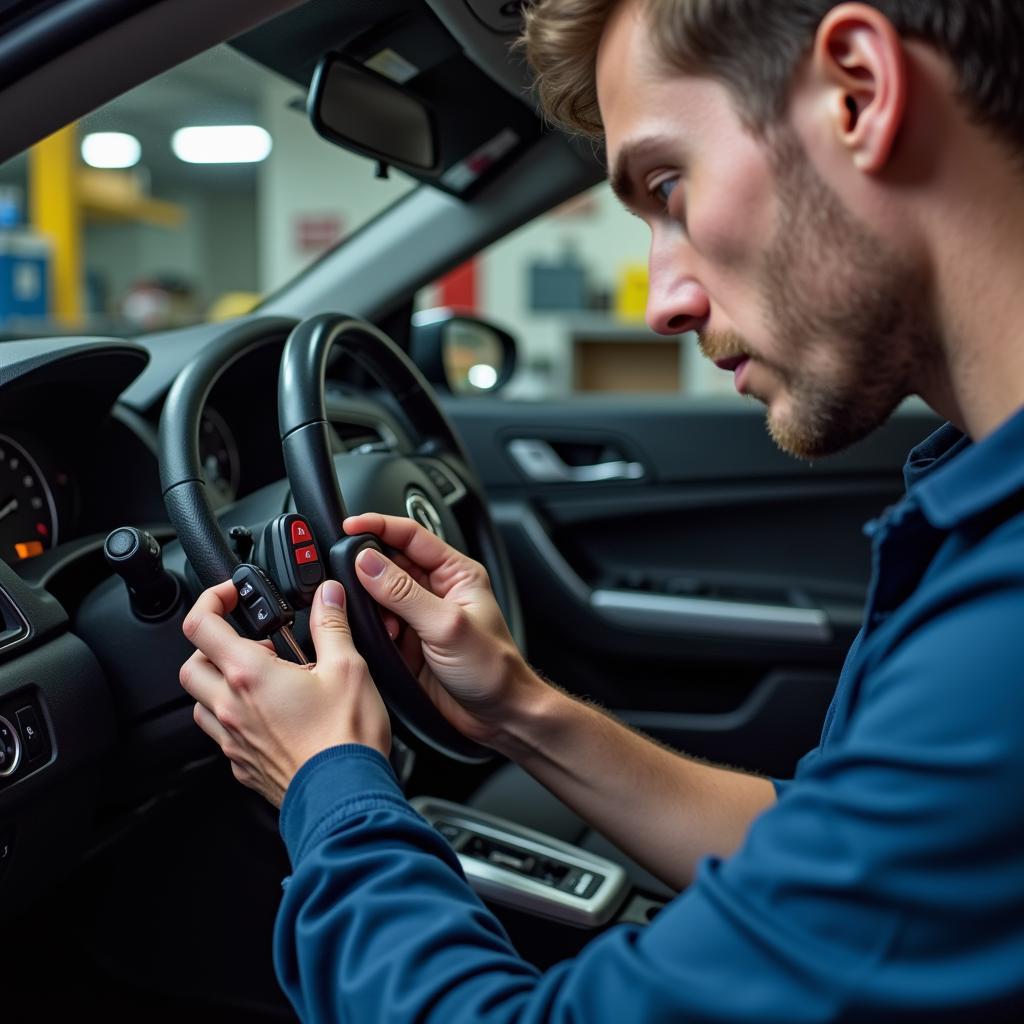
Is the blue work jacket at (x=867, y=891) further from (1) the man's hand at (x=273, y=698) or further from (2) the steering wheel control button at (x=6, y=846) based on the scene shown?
(2) the steering wheel control button at (x=6, y=846)

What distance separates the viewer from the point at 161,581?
101 cm

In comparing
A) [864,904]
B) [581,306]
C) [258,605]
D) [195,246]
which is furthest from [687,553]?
[195,246]

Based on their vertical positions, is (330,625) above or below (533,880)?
above

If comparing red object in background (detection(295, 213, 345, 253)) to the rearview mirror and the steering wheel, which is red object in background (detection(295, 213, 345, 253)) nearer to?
the rearview mirror

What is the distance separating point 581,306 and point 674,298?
5.84 metres

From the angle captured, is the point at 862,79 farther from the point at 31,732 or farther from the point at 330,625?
the point at 31,732

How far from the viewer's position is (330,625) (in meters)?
0.87

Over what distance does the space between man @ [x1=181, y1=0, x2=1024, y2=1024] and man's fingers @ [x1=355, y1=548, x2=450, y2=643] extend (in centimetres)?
5

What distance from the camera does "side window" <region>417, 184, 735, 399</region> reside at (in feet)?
17.6

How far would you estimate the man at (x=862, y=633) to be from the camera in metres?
0.54

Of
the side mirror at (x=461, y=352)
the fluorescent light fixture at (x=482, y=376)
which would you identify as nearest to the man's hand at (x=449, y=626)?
the side mirror at (x=461, y=352)

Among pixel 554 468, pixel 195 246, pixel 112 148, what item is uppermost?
pixel 112 148

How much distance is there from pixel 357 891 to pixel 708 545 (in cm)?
147

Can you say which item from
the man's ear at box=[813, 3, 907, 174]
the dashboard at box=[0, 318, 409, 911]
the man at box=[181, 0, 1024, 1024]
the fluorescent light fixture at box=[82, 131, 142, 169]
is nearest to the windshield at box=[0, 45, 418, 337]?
the fluorescent light fixture at box=[82, 131, 142, 169]
